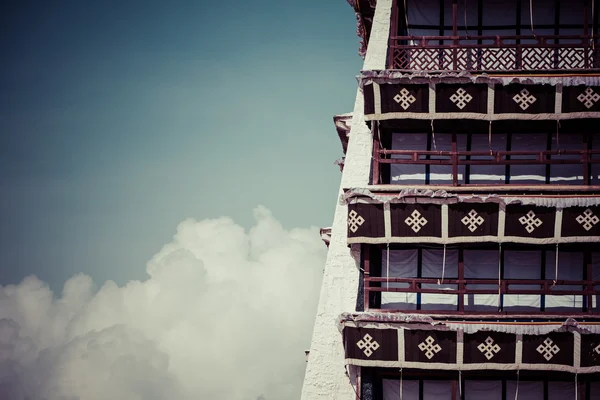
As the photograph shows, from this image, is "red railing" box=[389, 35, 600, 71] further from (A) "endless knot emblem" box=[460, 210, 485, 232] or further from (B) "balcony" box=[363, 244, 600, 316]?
(B) "balcony" box=[363, 244, 600, 316]

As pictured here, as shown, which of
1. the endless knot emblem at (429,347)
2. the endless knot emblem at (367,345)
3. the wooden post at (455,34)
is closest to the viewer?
the endless knot emblem at (429,347)

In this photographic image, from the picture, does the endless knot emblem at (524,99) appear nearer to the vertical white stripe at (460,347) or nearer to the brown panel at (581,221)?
the brown panel at (581,221)

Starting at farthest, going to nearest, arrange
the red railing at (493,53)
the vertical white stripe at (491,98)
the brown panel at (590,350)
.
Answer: the red railing at (493,53)
the vertical white stripe at (491,98)
the brown panel at (590,350)

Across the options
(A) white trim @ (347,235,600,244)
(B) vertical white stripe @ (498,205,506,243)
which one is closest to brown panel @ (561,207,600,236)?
(A) white trim @ (347,235,600,244)

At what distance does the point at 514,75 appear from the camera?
25.1 metres

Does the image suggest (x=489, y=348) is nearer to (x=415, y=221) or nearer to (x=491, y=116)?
(x=415, y=221)

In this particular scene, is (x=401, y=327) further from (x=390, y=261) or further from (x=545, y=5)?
(x=545, y=5)

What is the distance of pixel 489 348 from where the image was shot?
23594 millimetres

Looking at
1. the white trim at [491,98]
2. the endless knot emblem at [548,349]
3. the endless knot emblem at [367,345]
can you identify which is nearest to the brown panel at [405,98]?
the white trim at [491,98]

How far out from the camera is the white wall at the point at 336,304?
25.6 meters

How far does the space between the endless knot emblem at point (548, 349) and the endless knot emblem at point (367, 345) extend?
4.71 metres

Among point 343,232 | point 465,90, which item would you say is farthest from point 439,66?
point 343,232

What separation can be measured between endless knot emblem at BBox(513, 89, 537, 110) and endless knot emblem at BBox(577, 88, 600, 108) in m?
1.41

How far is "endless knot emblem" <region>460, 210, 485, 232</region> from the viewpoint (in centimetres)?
2417
